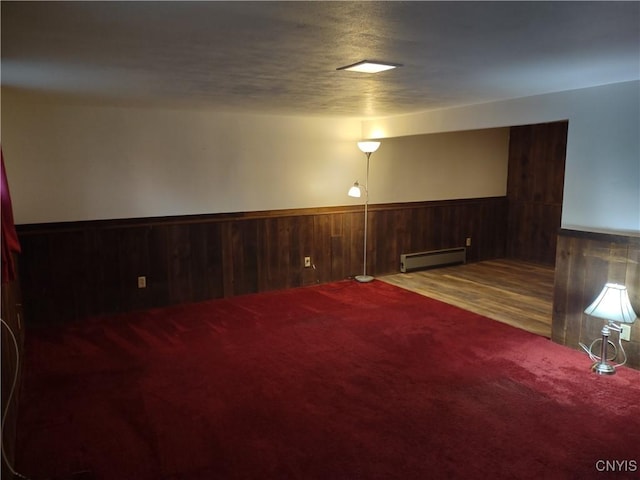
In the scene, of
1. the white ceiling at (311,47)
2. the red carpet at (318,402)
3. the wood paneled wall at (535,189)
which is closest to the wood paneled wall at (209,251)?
the red carpet at (318,402)

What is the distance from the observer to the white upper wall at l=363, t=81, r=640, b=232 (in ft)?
11.6

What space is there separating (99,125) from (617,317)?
185 inches

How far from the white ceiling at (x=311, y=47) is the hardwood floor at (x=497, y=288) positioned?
2.18 m

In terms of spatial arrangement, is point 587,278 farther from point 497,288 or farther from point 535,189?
point 535,189

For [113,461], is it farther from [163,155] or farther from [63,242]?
[163,155]

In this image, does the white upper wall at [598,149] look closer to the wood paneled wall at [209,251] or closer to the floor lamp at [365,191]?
the floor lamp at [365,191]

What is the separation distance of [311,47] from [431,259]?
4981 millimetres

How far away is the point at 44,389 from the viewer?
10.9 ft

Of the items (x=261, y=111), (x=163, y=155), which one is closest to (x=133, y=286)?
(x=163, y=155)

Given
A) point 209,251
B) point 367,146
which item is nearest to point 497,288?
point 367,146

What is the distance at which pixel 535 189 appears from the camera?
7309 millimetres

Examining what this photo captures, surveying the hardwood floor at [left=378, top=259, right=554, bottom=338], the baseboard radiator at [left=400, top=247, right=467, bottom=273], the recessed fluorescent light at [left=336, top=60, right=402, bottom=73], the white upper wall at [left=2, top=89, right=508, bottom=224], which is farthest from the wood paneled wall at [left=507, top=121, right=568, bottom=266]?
the recessed fluorescent light at [left=336, top=60, right=402, bottom=73]

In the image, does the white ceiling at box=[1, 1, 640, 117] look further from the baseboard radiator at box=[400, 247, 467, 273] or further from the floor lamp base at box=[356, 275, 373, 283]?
the baseboard radiator at box=[400, 247, 467, 273]

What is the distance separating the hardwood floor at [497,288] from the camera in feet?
16.0
